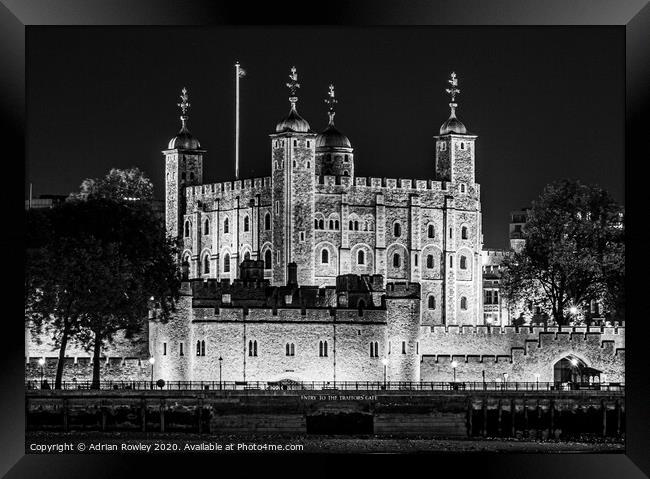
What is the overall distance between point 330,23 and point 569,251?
39.5 m

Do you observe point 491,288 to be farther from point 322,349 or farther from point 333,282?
point 322,349

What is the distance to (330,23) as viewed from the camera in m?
22.2

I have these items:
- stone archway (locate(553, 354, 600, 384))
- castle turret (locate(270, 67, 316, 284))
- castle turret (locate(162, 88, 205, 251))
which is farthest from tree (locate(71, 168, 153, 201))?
stone archway (locate(553, 354, 600, 384))

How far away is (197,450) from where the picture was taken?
24797 mm

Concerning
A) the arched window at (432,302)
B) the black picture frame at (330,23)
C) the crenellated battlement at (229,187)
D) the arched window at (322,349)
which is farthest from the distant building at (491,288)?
the black picture frame at (330,23)

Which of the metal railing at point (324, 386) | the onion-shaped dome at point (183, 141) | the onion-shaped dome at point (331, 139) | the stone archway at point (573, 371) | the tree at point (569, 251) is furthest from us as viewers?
the onion-shaped dome at point (183, 141)

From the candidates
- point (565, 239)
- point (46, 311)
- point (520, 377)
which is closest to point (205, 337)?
point (46, 311)

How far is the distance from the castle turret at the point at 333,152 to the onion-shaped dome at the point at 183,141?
17.6ft

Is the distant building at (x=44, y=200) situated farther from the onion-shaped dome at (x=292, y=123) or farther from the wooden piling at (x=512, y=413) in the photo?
the wooden piling at (x=512, y=413)

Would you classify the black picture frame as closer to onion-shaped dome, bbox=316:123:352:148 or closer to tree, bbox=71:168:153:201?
tree, bbox=71:168:153:201

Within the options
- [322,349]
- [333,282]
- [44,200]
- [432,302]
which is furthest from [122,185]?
[322,349]

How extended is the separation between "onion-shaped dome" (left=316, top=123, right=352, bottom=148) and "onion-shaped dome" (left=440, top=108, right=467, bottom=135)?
12.1 feet

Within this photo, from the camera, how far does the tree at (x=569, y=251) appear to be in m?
59.8
